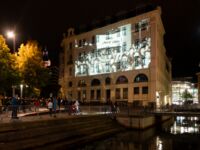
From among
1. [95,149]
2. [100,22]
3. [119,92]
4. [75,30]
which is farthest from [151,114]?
[75,30]

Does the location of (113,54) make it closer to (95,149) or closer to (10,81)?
(10,81)

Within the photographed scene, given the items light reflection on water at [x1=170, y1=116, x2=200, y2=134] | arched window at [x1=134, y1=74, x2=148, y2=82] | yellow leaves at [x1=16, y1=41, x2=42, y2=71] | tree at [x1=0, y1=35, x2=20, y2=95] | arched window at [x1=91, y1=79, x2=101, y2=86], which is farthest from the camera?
arched window at [x1=91, y1=79, x2=101, y2=86]

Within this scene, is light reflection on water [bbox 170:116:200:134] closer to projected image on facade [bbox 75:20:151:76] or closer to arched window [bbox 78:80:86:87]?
projected image on facade [bbox 75:20:151:76]

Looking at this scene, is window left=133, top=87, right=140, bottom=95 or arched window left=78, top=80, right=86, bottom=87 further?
arched window left=78, top=80, right=86, bottom=87

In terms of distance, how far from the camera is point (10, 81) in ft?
163

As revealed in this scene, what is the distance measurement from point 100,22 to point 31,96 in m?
43.5

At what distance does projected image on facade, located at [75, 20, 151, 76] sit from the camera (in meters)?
82.1

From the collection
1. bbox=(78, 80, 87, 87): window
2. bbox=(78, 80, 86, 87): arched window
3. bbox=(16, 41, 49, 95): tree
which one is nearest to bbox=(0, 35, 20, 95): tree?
bbox=(16, 41, 49, 95): tree

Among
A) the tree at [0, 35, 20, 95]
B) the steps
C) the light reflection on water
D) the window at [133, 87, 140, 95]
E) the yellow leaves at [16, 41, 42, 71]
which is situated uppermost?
the yellow leaves at [16, 41, 42, 71]

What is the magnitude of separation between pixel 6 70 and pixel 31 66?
33.6ft

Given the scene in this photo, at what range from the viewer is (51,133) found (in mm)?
29078

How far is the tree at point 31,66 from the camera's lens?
5812 centimetres

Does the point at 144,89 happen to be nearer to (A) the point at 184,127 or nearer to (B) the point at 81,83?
(B) the point at 81,83

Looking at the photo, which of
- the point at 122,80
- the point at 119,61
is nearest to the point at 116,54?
the point at 119,61
